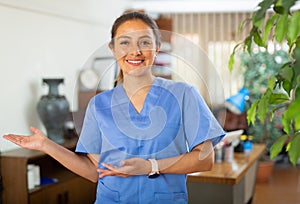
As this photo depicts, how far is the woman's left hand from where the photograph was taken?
1365mm

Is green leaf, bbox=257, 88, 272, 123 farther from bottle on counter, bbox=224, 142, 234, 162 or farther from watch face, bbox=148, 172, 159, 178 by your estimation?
bottle on counter, bbox=224, 142, 234, 162

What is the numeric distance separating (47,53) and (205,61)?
111 inches

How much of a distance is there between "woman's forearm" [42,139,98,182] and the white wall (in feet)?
5.38

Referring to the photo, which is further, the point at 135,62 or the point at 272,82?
the point at 135,62

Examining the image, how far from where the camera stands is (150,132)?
1443 millimetres

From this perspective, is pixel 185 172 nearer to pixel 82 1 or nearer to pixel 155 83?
pixel 155 83

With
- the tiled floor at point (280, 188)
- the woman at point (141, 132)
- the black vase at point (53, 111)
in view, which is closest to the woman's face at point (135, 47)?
the woman at point (141, 132)

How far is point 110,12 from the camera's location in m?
5.76

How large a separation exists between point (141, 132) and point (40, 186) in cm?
220

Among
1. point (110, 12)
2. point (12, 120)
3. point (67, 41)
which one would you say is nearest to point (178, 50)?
point (12, 120)

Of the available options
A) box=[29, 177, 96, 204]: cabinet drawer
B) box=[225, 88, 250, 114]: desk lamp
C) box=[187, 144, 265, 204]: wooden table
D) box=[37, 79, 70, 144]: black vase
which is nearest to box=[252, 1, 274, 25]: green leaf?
box=[187, 144, 265, 204]: wooden table

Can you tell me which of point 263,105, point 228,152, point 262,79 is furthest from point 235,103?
point 262,79

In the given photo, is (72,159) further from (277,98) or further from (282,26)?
(282,26)

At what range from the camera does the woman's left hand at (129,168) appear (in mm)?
1365
